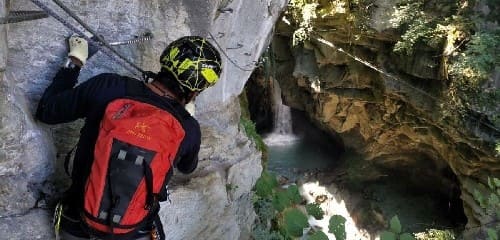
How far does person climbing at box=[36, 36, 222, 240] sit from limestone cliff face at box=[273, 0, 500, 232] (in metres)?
8.89

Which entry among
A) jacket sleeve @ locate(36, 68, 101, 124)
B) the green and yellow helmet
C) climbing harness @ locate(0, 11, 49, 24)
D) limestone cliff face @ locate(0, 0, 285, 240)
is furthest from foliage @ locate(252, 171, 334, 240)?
climbing harness @ locate(0, 11, 49, 24)

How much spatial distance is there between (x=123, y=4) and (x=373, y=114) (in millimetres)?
11773

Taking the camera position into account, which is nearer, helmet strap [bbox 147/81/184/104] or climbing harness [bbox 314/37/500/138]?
helmet strap [bbox 147/81/184/104]

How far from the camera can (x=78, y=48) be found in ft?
8.42

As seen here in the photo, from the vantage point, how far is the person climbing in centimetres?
206

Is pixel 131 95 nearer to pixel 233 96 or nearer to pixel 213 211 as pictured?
pixel 213 211

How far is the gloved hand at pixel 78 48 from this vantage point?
254 cm

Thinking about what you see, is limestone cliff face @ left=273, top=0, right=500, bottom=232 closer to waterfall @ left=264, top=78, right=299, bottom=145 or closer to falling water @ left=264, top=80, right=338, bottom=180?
falling water @ left=264, top=80, right=338, bottom=180

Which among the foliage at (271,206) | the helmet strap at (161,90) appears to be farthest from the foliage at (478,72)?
the helmet strap at (161,90)

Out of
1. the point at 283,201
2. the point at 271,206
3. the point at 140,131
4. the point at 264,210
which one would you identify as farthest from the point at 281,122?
the point at 140,131

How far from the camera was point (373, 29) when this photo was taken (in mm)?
10984

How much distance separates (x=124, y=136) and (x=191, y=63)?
24.6 inches

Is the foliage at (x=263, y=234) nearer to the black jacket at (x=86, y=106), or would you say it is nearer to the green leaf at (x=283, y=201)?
the green leaf at (x=283, y=201)

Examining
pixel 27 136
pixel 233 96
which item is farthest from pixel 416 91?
pixel 27 136
